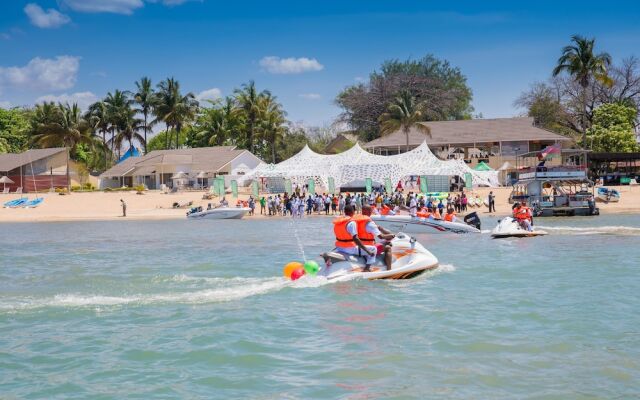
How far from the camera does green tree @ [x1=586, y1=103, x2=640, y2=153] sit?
195 feet

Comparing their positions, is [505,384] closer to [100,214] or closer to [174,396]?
[174,396]

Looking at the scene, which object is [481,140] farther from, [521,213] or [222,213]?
[521,213]

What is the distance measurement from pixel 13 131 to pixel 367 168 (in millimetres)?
50716

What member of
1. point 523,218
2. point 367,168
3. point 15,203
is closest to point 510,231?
point 523,218

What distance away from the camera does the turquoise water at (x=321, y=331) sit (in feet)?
26.2

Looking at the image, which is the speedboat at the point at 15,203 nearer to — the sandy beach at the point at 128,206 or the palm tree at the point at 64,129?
the sandy beach at the point at 128,206

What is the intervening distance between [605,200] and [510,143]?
19.0m

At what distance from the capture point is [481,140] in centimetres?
6109

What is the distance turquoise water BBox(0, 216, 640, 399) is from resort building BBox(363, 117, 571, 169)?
42.3 metres

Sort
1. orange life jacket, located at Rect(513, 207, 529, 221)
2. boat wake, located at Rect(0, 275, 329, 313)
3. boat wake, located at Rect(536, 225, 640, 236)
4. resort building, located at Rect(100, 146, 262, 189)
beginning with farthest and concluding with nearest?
1. resort building, located at Rect(100, 146, 262, 189)
2. boat wake, located at Rect(536, 225, 640, 236)
3. orange life jacket, located at Rect(513, 207, 529, 221)
4. boat wake, located at Rect(0, 275, 329, 313)

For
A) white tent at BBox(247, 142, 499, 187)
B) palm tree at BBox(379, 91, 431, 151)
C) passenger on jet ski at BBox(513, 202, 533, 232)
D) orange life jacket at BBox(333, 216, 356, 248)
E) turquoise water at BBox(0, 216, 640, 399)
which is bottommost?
turquoise water at BBox(0, 216, 640, 399)

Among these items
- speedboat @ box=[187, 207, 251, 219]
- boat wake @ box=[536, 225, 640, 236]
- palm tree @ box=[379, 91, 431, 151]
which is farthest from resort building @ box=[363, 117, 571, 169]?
boat wake @ box=[536, 225, 640, 236]

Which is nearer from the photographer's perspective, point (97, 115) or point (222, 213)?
point (222, 213)

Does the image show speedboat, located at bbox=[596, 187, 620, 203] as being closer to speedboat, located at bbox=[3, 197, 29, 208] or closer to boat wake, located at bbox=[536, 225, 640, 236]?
boat wake, located at bbox=[536, 225, 640, 236]
